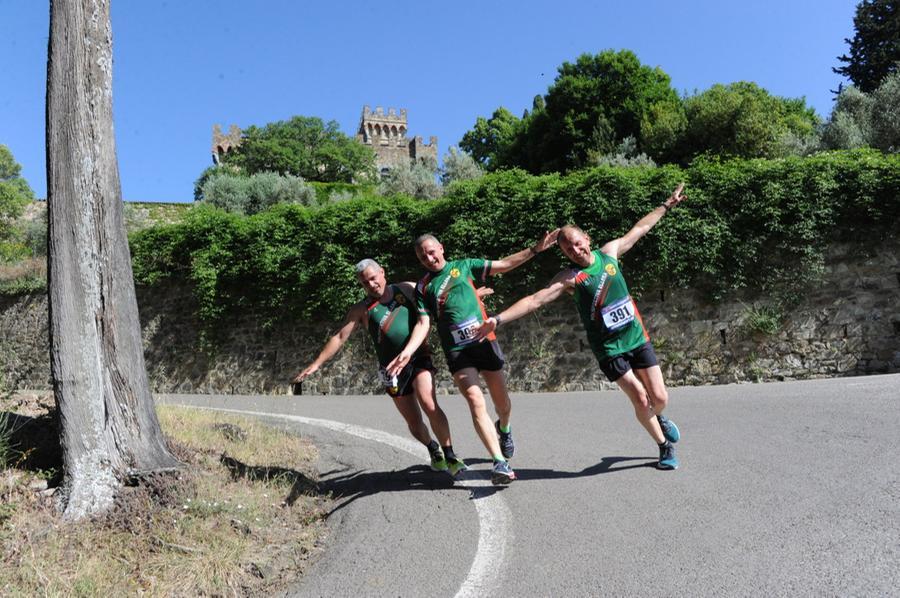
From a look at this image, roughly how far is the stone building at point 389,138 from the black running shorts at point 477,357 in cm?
7875

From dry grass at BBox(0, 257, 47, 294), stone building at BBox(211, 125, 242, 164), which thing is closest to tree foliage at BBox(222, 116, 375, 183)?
stone building at BBox(211, 125, 242, 164)

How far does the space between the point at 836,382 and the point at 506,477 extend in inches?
272

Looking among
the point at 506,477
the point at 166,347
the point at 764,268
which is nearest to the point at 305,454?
the point at 506,477

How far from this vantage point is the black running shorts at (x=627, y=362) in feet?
16.5

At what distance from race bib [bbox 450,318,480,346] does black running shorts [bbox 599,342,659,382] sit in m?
1.09

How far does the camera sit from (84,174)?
4789 mm

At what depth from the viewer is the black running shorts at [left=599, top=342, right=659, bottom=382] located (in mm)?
5031

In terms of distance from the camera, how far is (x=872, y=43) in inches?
1326

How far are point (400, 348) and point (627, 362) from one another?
6.08 feet

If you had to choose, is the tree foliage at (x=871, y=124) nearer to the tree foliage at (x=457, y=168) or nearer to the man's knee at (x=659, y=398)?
the tree foliage at (x=457, y=168)

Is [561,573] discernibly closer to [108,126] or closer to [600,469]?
[600,469]

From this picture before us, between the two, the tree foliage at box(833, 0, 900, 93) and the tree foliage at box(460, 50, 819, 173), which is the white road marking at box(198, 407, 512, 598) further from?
the tree foliage at box(833, 0, 900, 93)

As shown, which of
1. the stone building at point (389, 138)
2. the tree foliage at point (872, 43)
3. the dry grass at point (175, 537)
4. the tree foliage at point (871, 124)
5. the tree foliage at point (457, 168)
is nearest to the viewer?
the dry grass at point (175, 537)

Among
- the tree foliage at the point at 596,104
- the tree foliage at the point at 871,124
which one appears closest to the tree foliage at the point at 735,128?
the tree foliage at the point at 871,124
